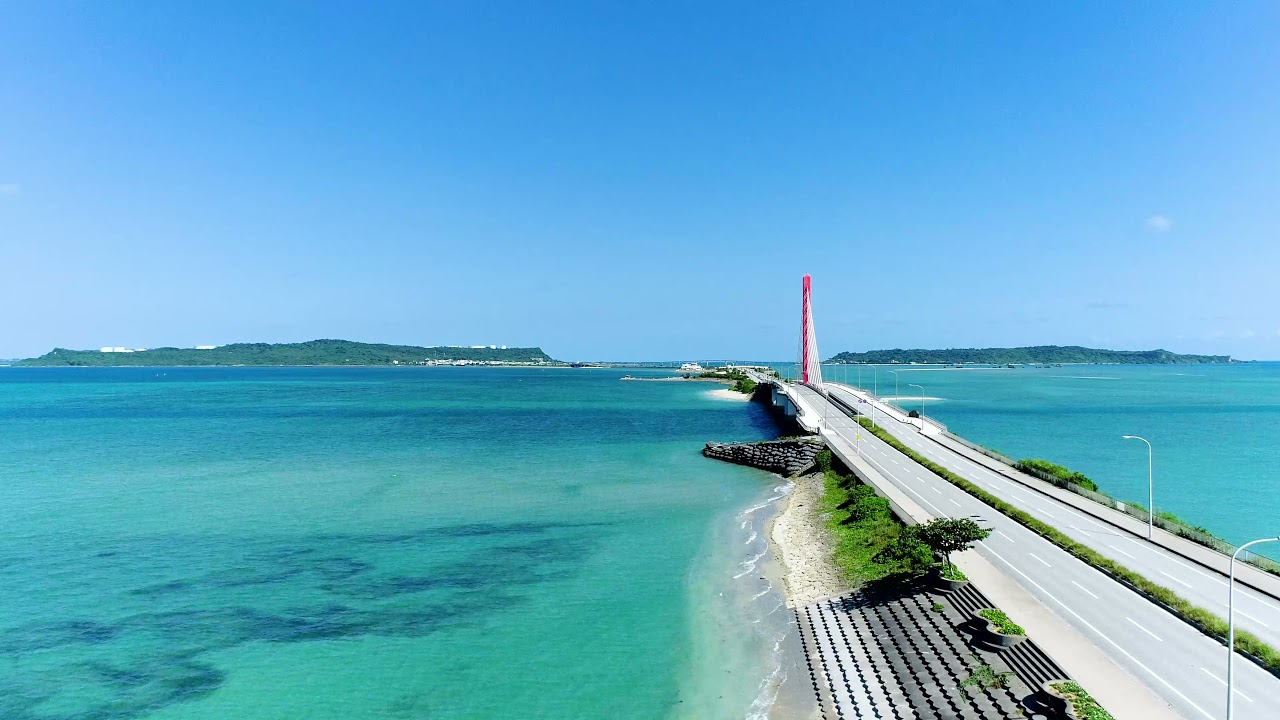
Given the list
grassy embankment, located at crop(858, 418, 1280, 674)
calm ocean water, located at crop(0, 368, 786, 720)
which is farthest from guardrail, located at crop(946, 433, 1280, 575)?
calm ocean water, located at crop(0, 368, 786, 720)

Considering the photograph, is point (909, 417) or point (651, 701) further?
point (909, 417)

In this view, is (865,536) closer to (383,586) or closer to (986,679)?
(986,679)

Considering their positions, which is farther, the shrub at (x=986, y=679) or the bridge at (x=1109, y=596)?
the shrub at (x=986, y=679)

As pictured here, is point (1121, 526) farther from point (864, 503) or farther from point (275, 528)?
point (275, 528)

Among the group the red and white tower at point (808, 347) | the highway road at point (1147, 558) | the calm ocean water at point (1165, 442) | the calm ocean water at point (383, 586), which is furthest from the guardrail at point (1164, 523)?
the red and white tower at point (808, 347)

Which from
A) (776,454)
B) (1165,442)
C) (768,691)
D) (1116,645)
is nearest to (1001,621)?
(1116,645)

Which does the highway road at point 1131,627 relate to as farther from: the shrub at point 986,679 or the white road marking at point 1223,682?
the shrub at point 986,679

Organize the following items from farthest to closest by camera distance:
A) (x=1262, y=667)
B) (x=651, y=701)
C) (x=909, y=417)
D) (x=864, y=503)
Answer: (x=909, y=417) < (x=864, y=503) < (x=651, y=701) < (x=1262, y=667)

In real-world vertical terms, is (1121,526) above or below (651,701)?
above

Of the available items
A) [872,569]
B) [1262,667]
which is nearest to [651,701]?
[872,569]
